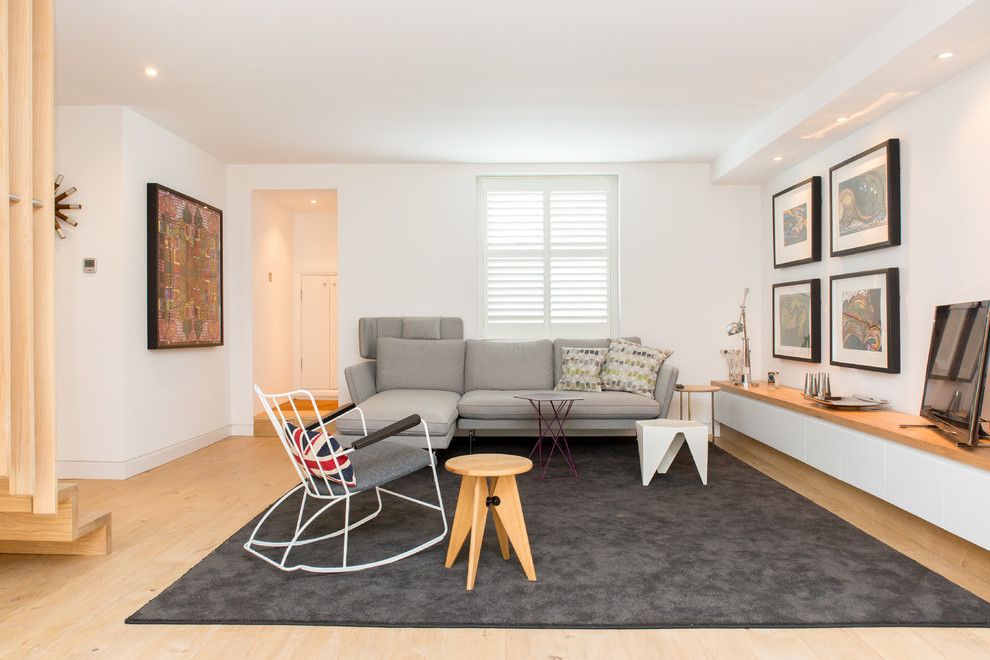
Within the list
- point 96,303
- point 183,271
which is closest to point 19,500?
point 96,303

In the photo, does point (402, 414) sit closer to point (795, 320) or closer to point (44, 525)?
point (44, 525)

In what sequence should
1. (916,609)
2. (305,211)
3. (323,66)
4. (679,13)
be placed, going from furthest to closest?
(305,211), (323,66), (679,13), (916,609)

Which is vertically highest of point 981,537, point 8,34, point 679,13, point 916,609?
point 679,13

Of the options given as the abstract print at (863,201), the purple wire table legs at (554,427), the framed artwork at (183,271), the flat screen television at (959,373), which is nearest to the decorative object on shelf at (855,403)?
the flat screen television at (959,373)

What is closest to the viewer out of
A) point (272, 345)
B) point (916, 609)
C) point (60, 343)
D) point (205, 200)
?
point (916, 609)

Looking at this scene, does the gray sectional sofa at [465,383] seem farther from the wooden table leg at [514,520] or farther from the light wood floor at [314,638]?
the light wood floor at [314,638]

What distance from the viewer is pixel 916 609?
2473 mm

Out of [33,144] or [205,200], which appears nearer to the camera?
[33,144]

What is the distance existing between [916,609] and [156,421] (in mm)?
4925

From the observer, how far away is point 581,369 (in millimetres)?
5750

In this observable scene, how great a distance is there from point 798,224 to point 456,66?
122 inches

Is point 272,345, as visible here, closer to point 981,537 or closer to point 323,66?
point 323,66

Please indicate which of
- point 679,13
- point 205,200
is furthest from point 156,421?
point 679,13

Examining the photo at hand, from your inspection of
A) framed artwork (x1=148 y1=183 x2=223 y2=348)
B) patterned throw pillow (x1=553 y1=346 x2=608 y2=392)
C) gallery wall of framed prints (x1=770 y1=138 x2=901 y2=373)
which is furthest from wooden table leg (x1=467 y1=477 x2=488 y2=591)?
framed artwork (x1=148 y1=183 x2=223 y2=348)
